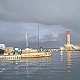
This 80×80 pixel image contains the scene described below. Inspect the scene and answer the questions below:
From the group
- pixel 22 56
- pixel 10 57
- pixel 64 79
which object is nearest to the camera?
pixel 64 79

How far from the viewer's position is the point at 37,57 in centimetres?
19825

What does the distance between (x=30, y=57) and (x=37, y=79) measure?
11719 centimetres

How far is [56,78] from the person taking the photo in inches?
3233

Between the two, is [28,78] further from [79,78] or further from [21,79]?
[79,78]

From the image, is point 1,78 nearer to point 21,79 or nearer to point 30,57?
point 21,79

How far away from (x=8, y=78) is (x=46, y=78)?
33.4ft

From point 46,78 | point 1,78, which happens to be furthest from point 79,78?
point 1,78

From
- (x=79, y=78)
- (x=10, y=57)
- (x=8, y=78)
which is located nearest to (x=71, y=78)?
(x=79, y=78)

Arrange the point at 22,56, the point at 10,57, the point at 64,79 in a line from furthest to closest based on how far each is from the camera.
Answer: the point at 22,56, the point at 10,57, the point at 64,79

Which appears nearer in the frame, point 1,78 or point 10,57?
point 1,78

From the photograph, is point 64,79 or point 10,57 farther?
point 10,57

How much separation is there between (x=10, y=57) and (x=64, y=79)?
330ft

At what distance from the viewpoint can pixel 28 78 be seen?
83.2 m

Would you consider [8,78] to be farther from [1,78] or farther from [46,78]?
[46,78]
